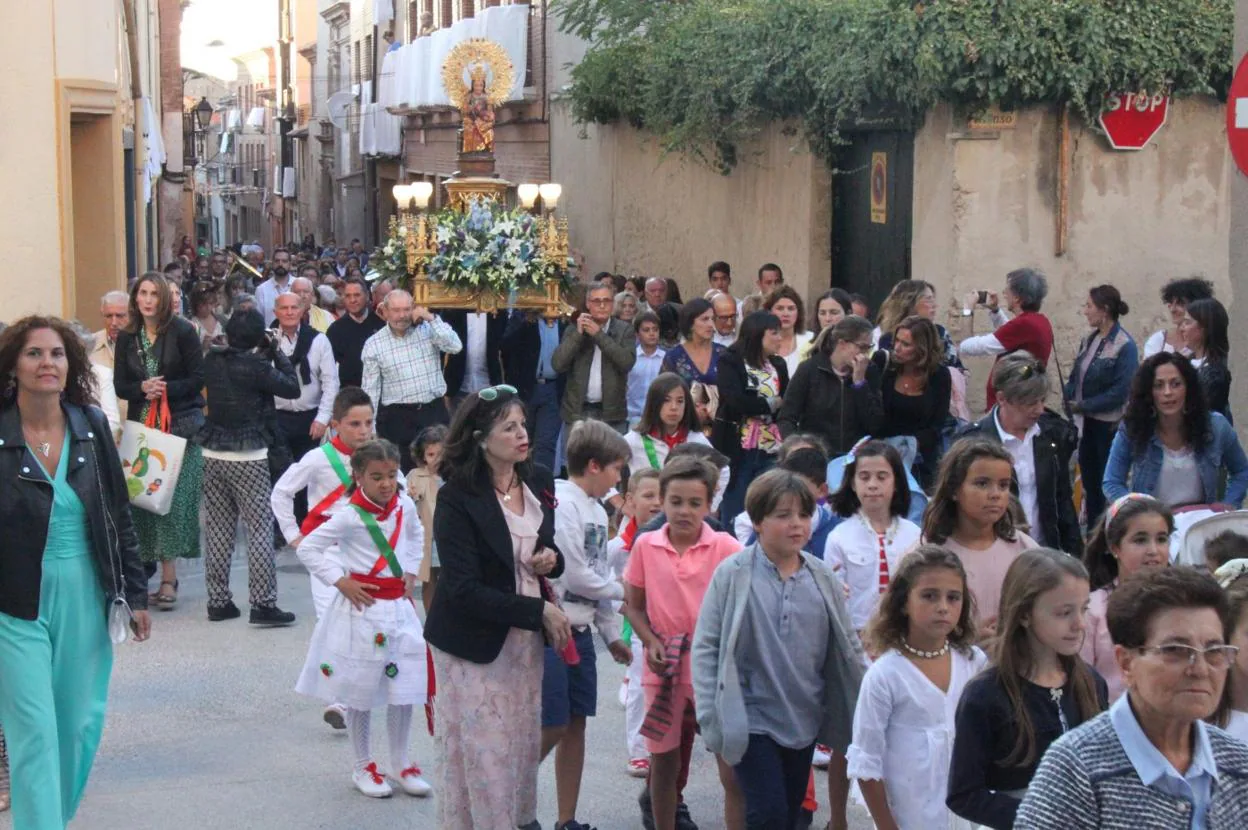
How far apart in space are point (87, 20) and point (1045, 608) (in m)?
12.2

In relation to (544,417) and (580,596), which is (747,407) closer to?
(544,417)

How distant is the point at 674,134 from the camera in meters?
16.8

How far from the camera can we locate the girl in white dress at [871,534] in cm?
685

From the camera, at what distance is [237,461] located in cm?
1030

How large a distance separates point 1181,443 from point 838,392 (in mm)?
2004

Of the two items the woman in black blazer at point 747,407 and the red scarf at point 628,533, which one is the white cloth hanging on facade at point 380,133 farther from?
the red scarf at point 628,533

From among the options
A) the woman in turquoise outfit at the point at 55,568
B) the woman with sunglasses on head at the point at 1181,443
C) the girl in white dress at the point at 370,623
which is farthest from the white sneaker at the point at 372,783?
the woman with sunglasses on head at the point at 1181,443

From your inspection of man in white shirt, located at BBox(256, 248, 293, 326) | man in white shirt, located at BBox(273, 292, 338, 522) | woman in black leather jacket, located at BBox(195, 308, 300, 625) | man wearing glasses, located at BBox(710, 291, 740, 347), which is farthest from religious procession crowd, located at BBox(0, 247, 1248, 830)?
man in white shirt, located at BBox(256, 248, 293, 326)

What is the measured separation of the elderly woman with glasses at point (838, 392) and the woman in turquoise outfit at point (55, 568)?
163 inches

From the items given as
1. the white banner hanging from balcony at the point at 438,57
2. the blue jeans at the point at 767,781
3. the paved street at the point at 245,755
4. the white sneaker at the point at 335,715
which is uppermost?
the white banner hanging from balcony at the point at 438,57

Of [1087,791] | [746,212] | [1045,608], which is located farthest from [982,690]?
[746,212]

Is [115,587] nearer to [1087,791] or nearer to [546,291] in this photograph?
[1087,791]

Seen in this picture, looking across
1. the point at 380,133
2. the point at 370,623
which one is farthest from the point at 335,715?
the point at 380,133

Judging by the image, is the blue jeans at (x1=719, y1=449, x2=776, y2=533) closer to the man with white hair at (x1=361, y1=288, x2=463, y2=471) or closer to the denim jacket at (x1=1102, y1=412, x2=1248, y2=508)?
the man with white hair at (x1=361, y1=288, x2=463, y2=471)
